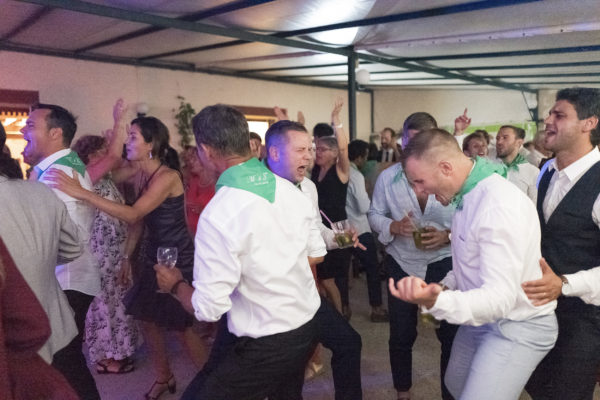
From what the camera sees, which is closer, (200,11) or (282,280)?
(282,280)

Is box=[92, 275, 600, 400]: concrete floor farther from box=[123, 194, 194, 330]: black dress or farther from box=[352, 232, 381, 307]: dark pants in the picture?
box=[123, 194, 194, 330]: black dress

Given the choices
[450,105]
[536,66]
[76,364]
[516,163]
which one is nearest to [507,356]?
[76,364]

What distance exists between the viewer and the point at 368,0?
4.38 m

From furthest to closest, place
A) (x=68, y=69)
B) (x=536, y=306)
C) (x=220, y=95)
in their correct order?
(x=220, y=95) < (x=68, y=69) < (x=536, y=306)

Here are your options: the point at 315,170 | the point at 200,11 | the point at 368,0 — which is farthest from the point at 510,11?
the point at 200,11

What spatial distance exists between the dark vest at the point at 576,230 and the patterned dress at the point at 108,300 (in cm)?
289

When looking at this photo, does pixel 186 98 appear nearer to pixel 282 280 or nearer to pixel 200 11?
pixel 200 11

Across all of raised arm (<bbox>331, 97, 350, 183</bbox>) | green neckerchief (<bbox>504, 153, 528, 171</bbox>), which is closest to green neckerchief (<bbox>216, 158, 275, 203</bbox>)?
raised arm (<bbox>331, 97, 350, 183</bbox>)

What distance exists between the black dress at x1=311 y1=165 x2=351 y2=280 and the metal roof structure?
1.69 meters

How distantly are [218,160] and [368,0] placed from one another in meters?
3.15

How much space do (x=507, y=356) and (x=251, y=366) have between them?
0.94 meters

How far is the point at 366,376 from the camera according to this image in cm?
342

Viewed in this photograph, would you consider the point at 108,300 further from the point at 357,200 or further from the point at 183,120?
the point at 183,120

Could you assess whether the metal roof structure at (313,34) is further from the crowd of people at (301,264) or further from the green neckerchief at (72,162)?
the crowd of people at (301,264)
